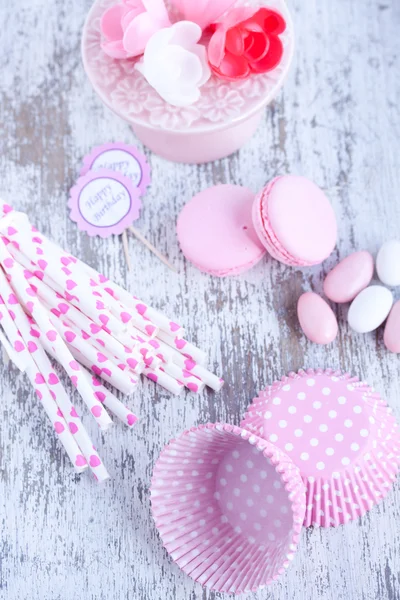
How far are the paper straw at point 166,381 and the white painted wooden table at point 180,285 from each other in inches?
1.0

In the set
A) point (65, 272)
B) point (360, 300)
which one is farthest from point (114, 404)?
point (360, 300)

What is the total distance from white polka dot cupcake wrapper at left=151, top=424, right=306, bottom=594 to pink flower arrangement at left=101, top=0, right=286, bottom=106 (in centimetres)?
56

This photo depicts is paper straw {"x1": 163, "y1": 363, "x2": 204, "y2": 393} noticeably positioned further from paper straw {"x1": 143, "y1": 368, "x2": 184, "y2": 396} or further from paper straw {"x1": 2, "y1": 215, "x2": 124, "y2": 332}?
paper straw {"x1": 2, "y1": 215, "x2": 124, "y2": 332}

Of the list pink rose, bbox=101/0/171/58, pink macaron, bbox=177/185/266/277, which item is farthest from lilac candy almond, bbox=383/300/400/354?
pink rose, bbox=101/0/171/58

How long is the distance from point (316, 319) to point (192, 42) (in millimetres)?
504

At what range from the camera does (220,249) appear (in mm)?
1216

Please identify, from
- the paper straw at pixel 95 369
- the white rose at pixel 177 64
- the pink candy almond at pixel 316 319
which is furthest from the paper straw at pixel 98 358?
the white rose at pixel 177 64

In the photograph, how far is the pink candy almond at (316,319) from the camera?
1200 mm

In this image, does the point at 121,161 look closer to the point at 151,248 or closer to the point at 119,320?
the point at 151,248

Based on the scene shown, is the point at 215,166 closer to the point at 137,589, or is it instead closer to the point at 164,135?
the point at 164,135

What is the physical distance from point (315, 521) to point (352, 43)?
923 mm

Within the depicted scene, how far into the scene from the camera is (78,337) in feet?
3.91

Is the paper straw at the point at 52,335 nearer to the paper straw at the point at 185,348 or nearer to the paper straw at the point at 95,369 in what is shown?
the paper straw at the point at 95,369

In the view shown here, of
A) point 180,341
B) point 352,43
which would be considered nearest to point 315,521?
point 180,341
